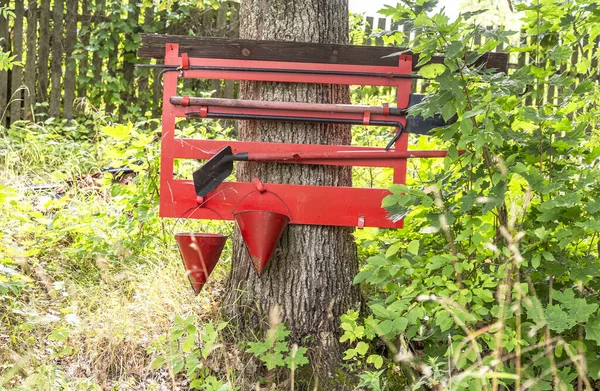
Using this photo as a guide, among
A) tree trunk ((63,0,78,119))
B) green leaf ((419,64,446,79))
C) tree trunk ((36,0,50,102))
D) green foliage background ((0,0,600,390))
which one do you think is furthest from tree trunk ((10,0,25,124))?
green leaf ((419,64,446,79))

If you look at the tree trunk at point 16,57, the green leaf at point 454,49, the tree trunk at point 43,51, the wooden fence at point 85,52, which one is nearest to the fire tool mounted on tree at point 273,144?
the green leaf at point 454,49

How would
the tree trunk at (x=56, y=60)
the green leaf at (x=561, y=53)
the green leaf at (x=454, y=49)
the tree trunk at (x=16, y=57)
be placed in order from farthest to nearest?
1. the tree trunk at (x=56, y=60)
2. the tree trunk at (x=16, y=57)
3. the green leaf at (x=561, y=53)
4. the green leaf at (x=454, y=49)

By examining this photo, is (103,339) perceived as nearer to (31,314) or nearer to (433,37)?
(31,314)

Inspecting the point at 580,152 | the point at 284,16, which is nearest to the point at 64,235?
the point at 284,16

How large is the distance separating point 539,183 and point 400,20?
2.93ft

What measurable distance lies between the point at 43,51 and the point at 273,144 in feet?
20.6

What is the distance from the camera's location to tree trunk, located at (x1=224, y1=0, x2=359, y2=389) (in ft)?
13.0

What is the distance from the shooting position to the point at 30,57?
9.09 metres

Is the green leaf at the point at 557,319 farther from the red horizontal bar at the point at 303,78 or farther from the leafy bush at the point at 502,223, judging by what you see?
the red horizontal bar at the point at 303,78

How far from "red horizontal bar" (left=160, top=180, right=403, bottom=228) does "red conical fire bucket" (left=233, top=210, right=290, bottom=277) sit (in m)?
0.13

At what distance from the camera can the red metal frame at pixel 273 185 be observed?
388 cm

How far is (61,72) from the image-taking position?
934 centimetres

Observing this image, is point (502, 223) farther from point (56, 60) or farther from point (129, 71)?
point (56, 60)

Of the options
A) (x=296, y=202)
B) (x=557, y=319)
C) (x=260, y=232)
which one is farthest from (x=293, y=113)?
(x=557, y=319)
